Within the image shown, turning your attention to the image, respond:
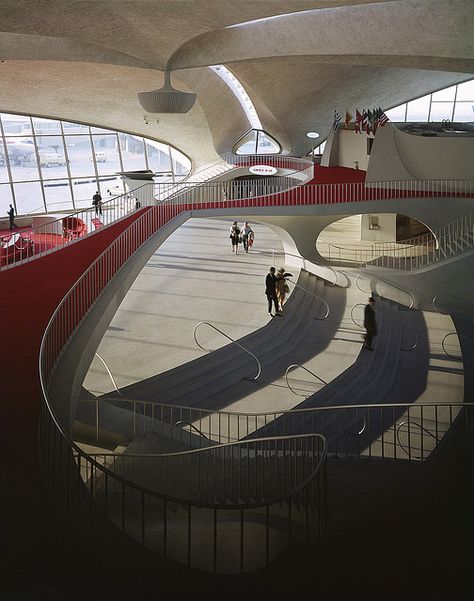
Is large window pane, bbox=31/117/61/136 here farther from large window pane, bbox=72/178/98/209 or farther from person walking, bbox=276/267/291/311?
person walking, bbox=276/267/291/311

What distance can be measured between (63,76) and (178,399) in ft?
72.1

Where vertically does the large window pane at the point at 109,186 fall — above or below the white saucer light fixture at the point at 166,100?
below

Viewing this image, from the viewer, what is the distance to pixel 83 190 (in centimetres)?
3844

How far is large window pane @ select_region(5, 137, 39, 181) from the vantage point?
35.0 m

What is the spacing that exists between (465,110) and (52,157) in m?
24.8

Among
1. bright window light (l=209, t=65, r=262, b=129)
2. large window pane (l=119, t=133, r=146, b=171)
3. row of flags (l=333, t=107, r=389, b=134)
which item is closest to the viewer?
row of flags (l=333, t=107, r=389, b=134)

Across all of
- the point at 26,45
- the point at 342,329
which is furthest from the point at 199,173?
the point at 342,329

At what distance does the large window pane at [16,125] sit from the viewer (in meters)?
34.8

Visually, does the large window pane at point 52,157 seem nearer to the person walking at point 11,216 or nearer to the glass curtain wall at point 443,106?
the person walking at point 11,216

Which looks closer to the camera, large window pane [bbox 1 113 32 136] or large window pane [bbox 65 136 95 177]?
large window pane [bbox 1 113 32 136]

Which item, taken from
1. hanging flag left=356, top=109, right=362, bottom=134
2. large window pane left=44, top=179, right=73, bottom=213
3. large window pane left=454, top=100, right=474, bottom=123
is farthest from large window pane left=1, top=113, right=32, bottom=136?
large window pane left=454, top=100, right=474, bottom=123

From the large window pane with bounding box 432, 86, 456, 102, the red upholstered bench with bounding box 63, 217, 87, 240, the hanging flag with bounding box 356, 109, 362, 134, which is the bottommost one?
the red upholstered bench with bounding box 63, 217, 87, 240

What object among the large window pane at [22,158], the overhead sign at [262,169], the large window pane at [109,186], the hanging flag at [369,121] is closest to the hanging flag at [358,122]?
the hanging flag at [369,121]

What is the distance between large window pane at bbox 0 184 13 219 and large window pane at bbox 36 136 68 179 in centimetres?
221
